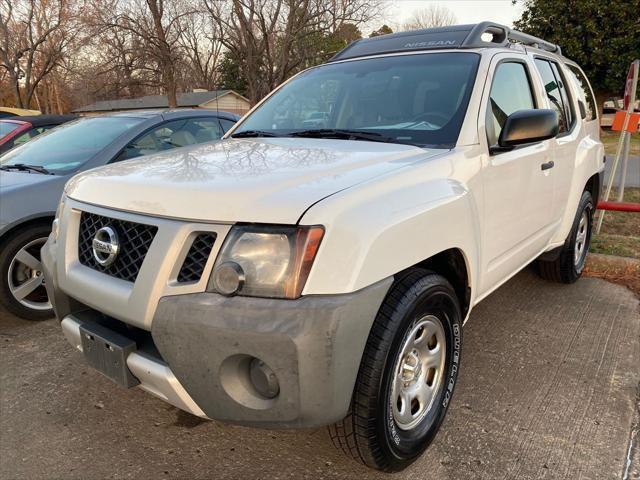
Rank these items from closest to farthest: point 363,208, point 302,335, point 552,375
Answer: point 302,335, point 363,208, point 552,375

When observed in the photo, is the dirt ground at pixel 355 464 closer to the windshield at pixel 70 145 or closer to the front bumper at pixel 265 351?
the front bumper at pixel 265 351

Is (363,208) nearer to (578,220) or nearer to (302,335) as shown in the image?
(302,335)

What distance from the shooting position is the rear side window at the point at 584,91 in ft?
14.7

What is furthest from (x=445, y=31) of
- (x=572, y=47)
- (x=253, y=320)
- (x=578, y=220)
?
(x=572, y=47)

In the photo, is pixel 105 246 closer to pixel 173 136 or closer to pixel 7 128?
pixel 173 136

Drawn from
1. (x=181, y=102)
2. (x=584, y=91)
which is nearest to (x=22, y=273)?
(x=584, y=91)

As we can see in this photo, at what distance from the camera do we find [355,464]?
2.29m

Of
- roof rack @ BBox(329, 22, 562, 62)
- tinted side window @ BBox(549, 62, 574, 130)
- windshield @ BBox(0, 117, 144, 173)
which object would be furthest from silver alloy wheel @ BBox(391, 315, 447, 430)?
windshield @ BBox(0, 117, 144, 173)

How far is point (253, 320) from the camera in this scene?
1685mm

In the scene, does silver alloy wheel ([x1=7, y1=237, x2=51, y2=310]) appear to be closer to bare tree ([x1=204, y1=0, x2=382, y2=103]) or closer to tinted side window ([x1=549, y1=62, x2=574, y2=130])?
tinted side window ([x1=549, y1=62, x2=574, y2=130])

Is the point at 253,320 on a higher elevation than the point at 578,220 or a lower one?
higher

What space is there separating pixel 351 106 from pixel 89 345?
6.42 ft

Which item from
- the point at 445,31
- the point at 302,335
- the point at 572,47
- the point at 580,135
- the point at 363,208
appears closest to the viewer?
the point at 302,335

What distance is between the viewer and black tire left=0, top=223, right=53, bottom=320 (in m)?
3.63
